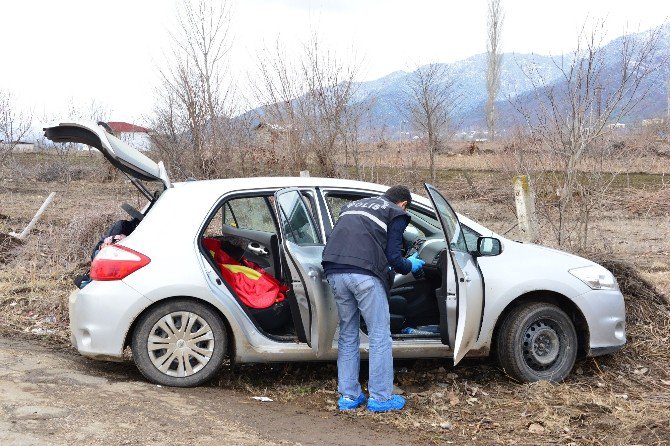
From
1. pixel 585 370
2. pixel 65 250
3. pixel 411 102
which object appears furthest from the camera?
pixel 411 102

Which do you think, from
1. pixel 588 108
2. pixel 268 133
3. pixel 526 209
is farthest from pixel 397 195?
pixel 268 133

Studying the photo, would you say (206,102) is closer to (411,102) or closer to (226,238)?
(411,102)

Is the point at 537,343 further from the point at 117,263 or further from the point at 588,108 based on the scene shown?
the point at 588,108

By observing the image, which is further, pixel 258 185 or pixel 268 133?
pixel 268 133

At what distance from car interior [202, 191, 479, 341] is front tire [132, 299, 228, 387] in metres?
0.31

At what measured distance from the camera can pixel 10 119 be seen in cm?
2342

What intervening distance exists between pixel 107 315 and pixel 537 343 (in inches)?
131

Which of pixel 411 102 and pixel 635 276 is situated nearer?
pixel 635 276

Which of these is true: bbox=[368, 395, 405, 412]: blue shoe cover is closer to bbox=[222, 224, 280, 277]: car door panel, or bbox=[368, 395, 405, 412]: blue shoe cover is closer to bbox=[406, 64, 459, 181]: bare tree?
bbox=[222, 224, 280, 277]: car door panel

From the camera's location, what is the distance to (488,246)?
6176 millimetres

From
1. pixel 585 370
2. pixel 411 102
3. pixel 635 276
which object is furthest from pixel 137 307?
pixel 411 102

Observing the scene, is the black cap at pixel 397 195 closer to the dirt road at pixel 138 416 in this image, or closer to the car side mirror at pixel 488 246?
the car side mirror at pixel 488 246

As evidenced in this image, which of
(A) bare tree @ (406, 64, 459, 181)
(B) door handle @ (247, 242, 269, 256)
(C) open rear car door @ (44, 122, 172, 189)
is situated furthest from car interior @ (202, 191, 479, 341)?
(A) bare tree @ (406, 64, 459, 181)

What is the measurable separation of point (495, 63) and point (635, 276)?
148ft
